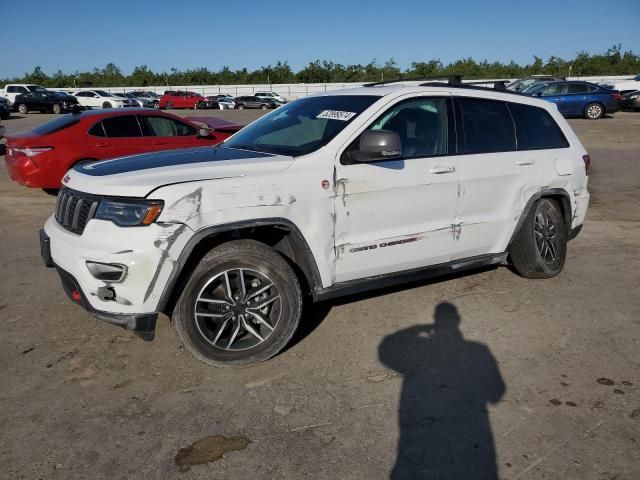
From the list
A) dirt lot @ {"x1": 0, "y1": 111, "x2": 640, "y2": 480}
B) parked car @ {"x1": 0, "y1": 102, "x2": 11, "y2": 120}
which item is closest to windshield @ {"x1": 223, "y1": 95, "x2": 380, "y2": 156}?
dirt lot @ {"x1": 0, "y1": 111, "x2": 640, "y2": 480}

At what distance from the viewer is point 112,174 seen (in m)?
3.43

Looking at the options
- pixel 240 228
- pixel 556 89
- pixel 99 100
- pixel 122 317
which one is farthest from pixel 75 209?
pixel 99 100

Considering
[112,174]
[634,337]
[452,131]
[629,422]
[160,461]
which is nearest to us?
[160,461]

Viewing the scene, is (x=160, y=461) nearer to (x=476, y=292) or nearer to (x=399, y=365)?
(x=399, y=365)

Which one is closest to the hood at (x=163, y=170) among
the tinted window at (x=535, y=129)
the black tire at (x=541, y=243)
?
the tinted window at (x=535, y=129)

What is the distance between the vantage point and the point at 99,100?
38875 millimetres

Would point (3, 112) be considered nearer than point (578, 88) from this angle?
No

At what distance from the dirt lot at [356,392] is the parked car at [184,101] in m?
40.3

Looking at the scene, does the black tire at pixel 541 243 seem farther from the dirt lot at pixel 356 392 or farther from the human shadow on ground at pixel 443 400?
the human shadow on ground at pixel 443 400

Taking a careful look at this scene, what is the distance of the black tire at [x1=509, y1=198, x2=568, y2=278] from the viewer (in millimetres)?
4922

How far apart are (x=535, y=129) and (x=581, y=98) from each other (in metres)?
22.0

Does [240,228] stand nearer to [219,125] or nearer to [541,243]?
[541,243]

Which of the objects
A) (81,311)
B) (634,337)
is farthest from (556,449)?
(81,311)

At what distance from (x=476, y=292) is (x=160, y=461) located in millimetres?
3188
